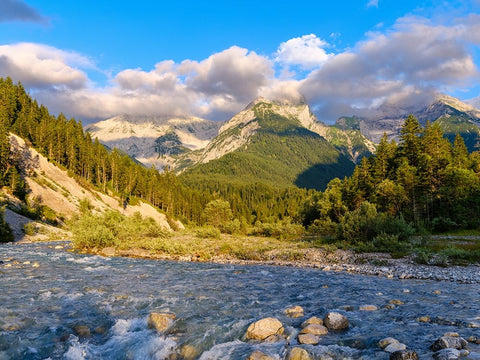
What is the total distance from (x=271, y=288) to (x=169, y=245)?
74.3 feet

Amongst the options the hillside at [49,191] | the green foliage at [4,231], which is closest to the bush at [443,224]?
the green foliage at [4,231]

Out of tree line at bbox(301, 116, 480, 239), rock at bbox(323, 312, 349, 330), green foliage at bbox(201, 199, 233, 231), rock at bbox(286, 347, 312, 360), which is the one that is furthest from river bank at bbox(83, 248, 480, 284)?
green foliage at bbox(201, 199, 233, 231)

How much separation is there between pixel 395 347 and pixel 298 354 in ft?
11.5

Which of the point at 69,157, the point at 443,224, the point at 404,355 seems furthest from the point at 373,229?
the point at 69,157

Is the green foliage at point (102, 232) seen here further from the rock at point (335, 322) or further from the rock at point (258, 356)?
the rock at point (258, 356)

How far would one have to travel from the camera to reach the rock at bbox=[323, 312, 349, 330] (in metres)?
12.5

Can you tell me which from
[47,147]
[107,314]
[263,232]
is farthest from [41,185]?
[107,314]

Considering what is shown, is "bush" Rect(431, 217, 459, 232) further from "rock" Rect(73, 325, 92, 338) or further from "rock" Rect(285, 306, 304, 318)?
"rock" Rect(73, 325, 92, 338)

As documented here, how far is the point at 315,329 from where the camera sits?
39.5ft

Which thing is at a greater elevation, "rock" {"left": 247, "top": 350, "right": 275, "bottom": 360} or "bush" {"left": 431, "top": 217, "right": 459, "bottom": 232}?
"rock" {"left": 247, "top": 350, "right": 275, "bottom": 360}

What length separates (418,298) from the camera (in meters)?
17.1

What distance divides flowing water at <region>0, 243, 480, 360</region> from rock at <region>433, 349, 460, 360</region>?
1.52 feet

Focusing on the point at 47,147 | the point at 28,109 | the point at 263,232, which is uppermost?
the point at 28,109

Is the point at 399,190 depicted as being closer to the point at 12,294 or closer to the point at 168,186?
the point at 12,294
